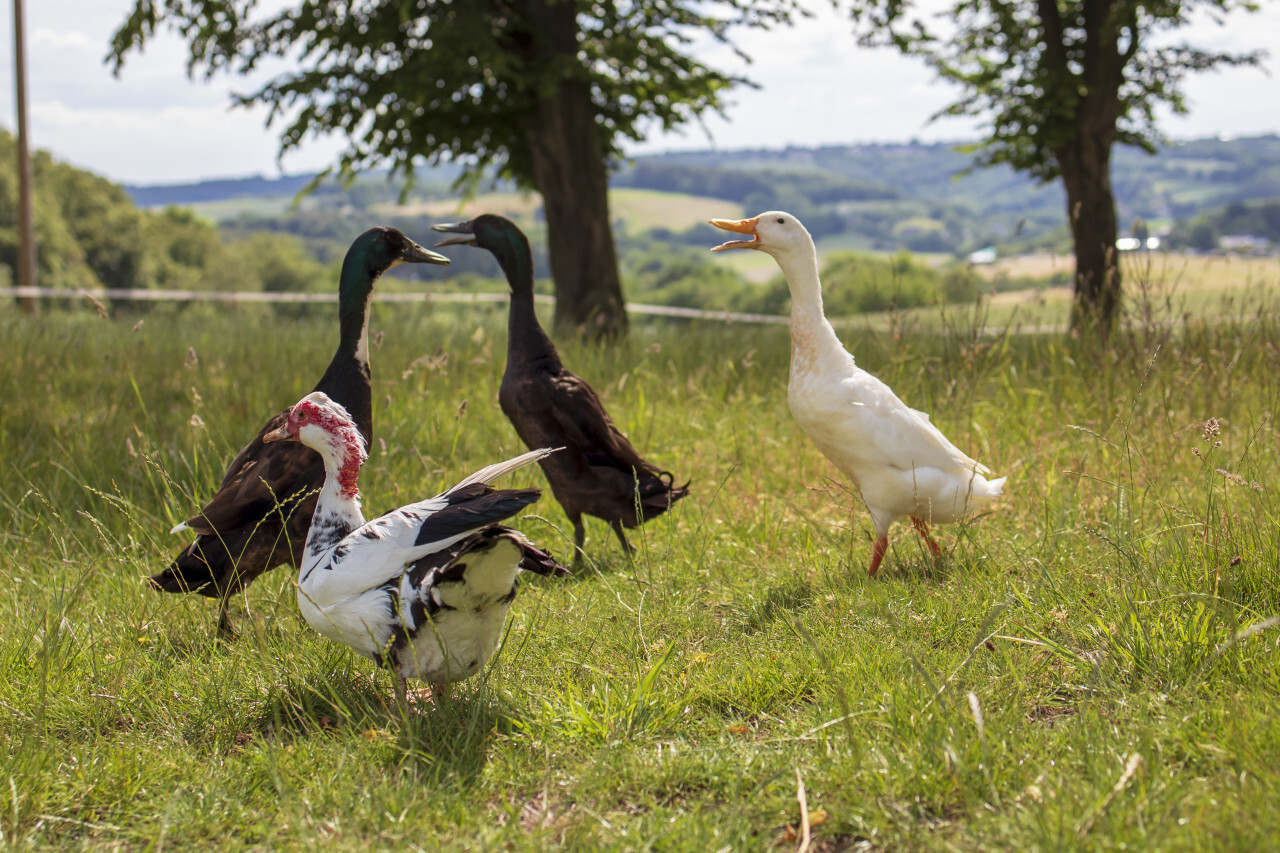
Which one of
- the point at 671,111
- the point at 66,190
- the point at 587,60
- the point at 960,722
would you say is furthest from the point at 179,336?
the point at 66,190

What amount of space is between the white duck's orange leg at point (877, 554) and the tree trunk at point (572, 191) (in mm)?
6181

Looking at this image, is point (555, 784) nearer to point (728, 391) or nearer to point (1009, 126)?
point (728, 391)

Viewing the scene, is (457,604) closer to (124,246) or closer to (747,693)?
(747,693)

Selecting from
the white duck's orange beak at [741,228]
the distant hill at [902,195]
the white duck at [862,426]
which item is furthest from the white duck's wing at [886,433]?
the distant hill at [902,195]

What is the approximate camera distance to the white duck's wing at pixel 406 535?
247 centimetres

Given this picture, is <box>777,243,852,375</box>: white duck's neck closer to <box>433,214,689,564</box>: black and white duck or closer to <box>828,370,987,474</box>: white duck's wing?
<box>828,370,987,474</box>: white duck's wing

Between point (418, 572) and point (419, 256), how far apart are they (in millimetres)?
1860

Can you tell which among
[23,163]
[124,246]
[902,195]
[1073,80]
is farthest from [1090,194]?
[902,195]

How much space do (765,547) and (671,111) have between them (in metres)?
7.73

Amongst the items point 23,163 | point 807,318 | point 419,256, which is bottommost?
point 807,318

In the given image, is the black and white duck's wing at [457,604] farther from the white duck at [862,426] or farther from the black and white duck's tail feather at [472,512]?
the white duck at [862,426]

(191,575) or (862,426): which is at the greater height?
(862,426)

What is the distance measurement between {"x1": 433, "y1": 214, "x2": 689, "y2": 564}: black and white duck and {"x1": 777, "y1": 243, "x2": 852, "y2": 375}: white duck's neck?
0.89 m

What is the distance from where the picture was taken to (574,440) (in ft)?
13.9
